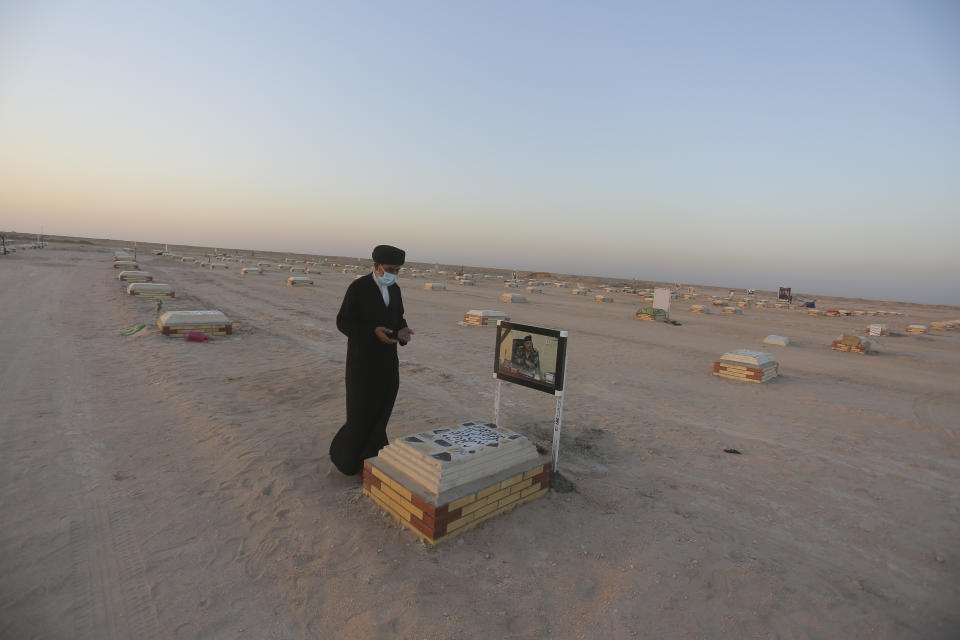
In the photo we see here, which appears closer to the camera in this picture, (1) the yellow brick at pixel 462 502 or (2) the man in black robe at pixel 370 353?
(1) the yellow brick at pixel 462 502

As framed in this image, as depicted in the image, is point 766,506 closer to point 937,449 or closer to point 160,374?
point 937,449

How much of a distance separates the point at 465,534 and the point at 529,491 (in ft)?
2.95

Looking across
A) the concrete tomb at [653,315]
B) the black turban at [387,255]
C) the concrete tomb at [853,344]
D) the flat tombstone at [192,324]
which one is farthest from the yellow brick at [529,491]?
the concrete tomb at [653,315]

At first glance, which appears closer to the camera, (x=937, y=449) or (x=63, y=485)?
(x=63, y=485)

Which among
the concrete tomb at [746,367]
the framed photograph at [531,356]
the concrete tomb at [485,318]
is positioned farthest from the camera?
the concrete tomb at [485,318]

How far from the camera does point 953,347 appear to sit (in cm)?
2197

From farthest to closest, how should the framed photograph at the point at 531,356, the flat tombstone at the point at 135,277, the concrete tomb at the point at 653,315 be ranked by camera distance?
the flat tombstone at the point at 135,277 < the concrete tomb at the point at 653,315 < the framed photograph at the point at 531,356

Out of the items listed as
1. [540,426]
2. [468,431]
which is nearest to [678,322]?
[540,426]

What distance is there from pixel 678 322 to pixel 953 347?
42.0 ft

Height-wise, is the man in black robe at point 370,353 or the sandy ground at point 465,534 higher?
the man in black robe at point 370,353

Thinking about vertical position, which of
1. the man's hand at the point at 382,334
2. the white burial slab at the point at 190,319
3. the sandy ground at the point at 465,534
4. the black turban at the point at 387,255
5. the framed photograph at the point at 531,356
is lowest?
the sandy ground at the point at 465,534

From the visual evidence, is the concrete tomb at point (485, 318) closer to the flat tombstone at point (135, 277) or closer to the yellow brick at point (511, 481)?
the yellow brick at point (511, 481)

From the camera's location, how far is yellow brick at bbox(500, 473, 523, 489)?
432 cm

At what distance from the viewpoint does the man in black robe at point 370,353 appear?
179 inches
